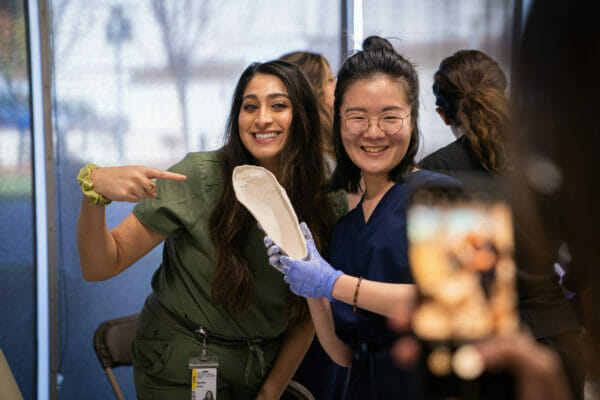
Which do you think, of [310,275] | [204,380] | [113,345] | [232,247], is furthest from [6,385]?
[113,345]

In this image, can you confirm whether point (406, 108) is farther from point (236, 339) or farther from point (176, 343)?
point (176, 343)

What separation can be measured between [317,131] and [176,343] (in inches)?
27.2

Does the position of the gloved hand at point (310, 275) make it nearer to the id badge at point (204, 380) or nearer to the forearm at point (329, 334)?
the forearm at point (329, 334)

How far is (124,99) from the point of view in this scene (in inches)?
91.8

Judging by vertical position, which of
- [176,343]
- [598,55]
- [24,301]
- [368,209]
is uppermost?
[598,55]

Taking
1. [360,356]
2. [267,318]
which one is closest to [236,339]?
[267,318]

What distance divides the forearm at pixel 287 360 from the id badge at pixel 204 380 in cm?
17

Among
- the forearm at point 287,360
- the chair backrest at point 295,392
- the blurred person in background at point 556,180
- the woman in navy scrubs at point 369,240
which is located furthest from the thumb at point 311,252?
the blurred person in background at point 556,180

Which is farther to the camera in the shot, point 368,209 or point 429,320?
point 368,209

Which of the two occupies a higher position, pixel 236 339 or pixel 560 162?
pixel 560 162

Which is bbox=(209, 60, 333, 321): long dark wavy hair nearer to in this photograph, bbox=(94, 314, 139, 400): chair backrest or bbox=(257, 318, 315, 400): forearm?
bbox=(257, 318, 315, 400): forearm

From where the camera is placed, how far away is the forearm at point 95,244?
3.73 ft

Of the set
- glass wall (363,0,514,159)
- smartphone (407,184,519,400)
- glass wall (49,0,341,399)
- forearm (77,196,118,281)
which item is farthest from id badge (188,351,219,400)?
glass wall (363,0,514,159)

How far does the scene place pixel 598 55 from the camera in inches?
10.6
